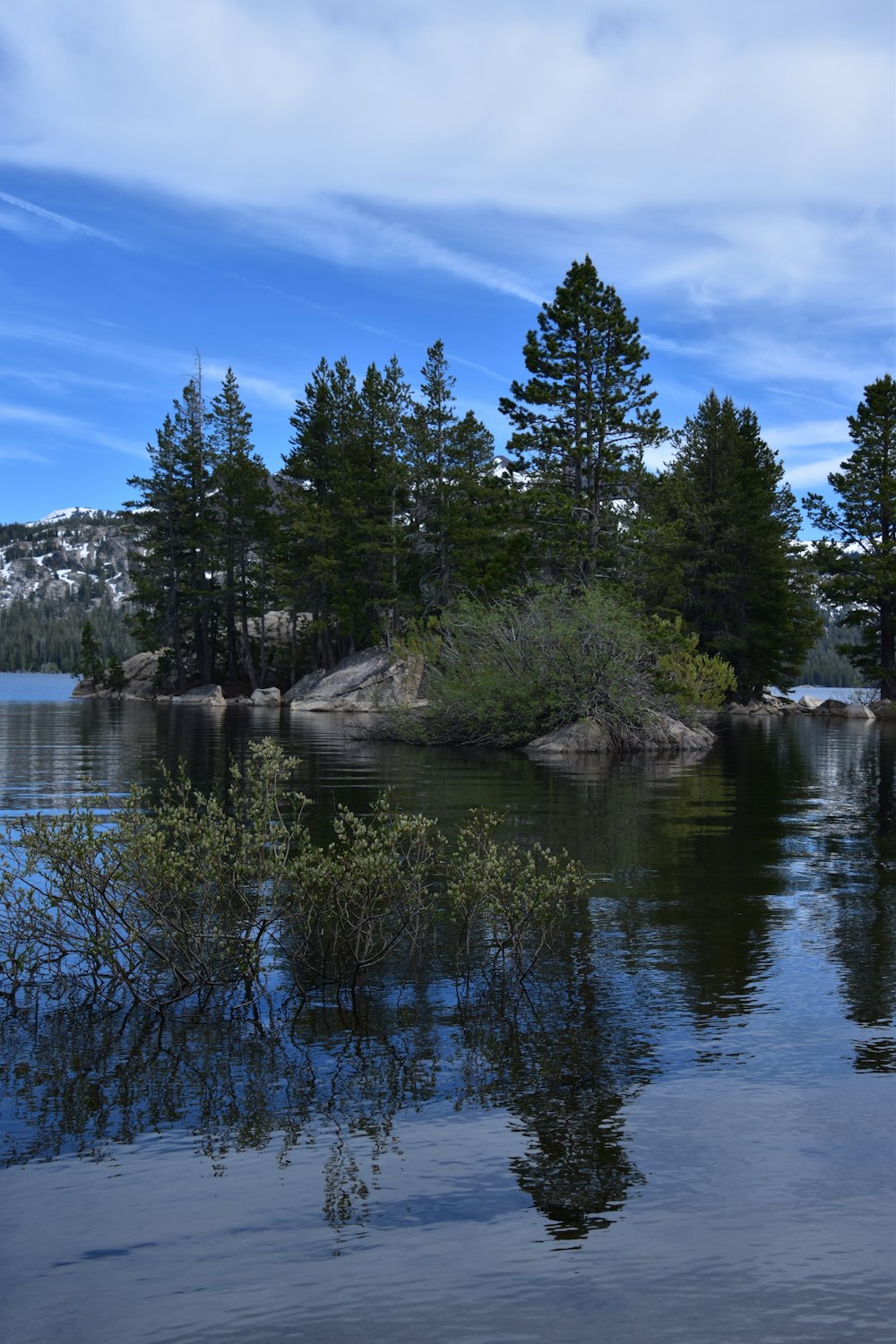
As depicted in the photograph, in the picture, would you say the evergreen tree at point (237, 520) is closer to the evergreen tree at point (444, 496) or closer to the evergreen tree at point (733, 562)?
the evergreen tree at point (444, 496)

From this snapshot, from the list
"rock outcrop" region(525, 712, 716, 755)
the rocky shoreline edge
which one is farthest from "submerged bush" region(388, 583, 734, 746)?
the rocky shoreline edge

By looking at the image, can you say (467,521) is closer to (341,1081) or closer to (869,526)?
(869,526)

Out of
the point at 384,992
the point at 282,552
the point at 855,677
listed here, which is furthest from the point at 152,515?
the point at 855,677

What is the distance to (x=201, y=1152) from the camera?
18.8ft

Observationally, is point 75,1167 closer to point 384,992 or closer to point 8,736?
point 384,992

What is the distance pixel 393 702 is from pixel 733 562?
1313 inches

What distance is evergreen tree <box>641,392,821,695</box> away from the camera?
64438mm

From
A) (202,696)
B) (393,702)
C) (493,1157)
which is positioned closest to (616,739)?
(393,702)

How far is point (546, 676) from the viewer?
33.6m

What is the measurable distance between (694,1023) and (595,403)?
40.7 m

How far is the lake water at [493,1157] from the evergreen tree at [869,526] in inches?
2130

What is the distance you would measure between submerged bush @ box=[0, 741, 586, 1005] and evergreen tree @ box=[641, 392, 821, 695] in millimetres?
53445

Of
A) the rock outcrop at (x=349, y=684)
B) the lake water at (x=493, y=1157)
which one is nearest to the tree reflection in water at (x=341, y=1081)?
the lake water at (x=493, y=1157)

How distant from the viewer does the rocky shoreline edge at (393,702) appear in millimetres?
34094
